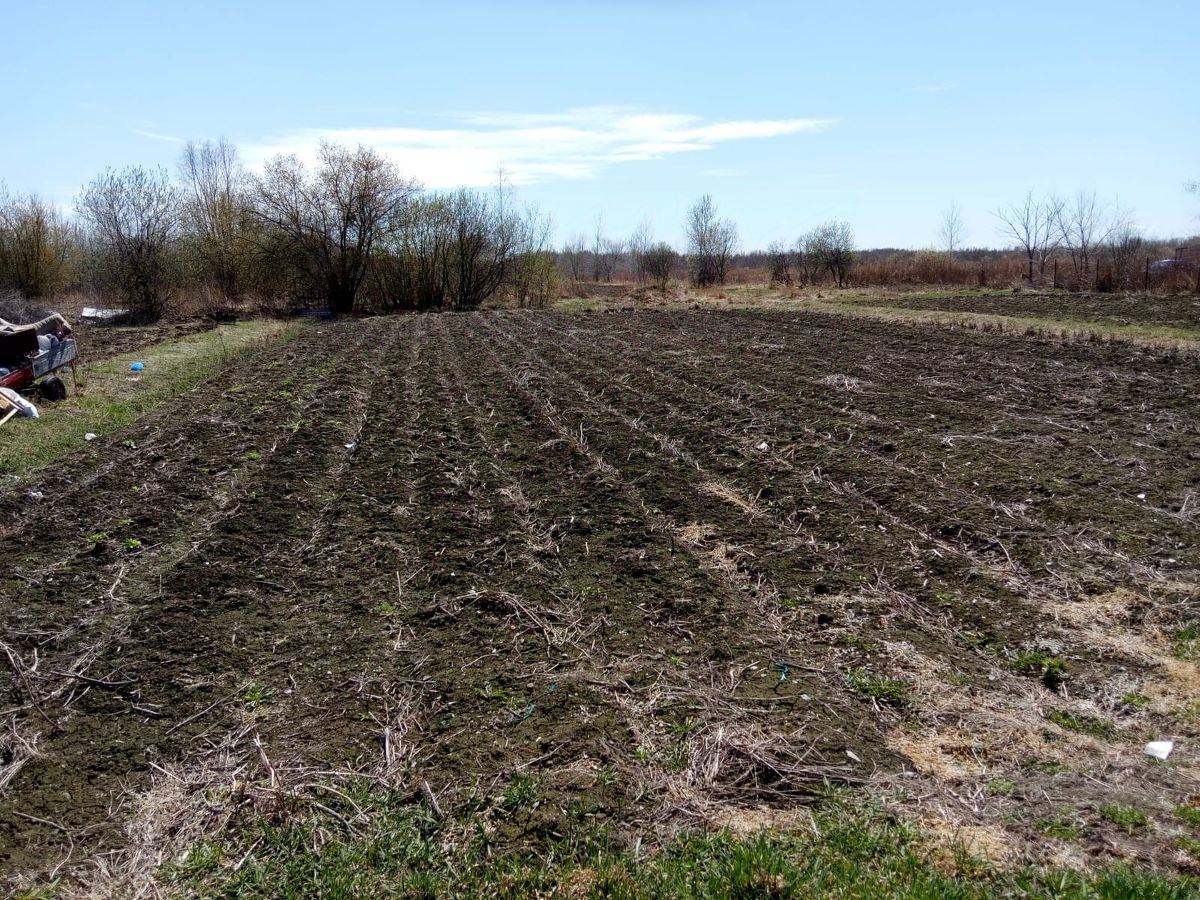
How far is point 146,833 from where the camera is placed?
349cm

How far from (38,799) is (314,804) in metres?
1.35

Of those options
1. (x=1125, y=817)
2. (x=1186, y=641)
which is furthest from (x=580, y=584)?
(x=1186, y=641)

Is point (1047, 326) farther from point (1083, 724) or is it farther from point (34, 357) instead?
point (34, 357)

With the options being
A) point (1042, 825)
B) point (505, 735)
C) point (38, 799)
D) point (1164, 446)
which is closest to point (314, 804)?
point (505, 735)

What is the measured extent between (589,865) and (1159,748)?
2.97 m

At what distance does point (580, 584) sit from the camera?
19.6 feet

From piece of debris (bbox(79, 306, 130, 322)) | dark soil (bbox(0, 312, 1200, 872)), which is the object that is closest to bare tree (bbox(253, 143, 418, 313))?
piece of debris (bbox(79, 306, 130, 322))

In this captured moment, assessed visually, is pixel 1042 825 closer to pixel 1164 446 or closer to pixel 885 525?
pixel 885 525

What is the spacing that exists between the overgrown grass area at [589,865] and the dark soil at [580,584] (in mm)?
194

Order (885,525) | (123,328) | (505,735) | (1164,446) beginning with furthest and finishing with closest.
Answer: (123,328)
(1164,446)
(885,525)
(505,735)

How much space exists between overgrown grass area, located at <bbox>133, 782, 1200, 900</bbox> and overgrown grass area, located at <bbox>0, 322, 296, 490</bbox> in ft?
25.5

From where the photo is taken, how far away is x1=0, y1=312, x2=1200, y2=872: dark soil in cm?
403

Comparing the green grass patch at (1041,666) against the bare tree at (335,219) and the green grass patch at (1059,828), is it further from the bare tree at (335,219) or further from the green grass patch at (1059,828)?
the bare tree at (335,219)

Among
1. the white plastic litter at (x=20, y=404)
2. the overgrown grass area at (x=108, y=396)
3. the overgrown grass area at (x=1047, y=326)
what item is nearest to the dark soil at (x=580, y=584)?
the overgrown grass area at (x=108, y=396)
